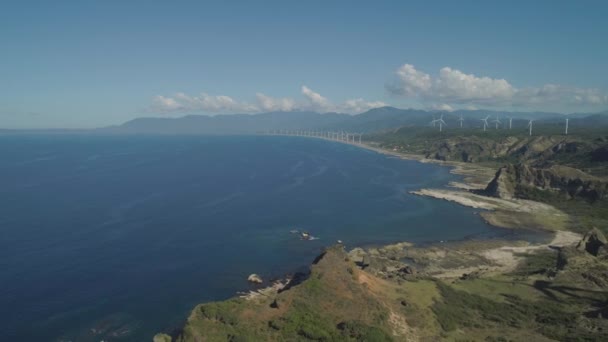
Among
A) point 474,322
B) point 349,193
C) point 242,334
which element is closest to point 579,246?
point 474,322

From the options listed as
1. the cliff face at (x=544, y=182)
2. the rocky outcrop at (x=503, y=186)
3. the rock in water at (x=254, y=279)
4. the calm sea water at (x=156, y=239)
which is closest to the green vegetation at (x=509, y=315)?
the rock in water at (x=254, y=279)

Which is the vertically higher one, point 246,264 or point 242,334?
point 242,334

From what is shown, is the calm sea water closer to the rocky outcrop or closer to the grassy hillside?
the grassy hillside

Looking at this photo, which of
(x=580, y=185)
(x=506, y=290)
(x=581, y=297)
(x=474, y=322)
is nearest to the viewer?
(x=474, y=322)

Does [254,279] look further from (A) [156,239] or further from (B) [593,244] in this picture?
(B) [593,244]

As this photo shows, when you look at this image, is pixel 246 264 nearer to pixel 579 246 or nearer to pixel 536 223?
pixel 579 246

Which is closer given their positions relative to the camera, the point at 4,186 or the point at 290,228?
the point at 290,228
